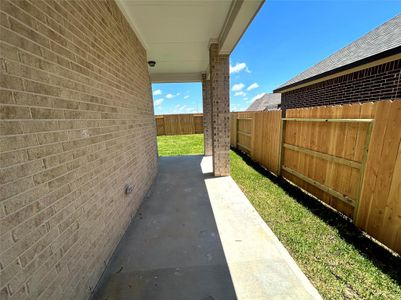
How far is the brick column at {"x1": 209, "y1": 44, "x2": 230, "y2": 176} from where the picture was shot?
14.5ft

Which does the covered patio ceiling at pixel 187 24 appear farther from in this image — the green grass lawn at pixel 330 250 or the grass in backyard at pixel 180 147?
the grass in backyard at pixel 180 147

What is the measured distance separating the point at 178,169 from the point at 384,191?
4.76 meters

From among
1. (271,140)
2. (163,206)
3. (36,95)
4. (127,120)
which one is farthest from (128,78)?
(271,140)

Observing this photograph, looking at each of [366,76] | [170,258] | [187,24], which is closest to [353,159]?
[170,258]

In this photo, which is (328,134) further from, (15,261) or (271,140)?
(15,261)

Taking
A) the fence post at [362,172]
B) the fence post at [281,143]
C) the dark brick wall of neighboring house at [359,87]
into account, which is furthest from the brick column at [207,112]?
the fence post at [362,172]

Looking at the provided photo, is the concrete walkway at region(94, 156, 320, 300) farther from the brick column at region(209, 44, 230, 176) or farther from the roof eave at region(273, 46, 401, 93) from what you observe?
the roof eave at region(273, 46, 401, 93)

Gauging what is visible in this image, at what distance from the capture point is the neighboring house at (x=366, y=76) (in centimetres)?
388

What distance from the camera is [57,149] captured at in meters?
1.34

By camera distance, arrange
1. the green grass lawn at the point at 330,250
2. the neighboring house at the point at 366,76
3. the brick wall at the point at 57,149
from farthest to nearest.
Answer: the neighboring house at the point at 366,76 < the green grass lawn at the point at 330,250 < the brick wall at the point at 57,149

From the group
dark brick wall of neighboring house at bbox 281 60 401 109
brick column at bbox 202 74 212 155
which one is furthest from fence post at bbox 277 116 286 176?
brick column at bbox 202 74 212 155

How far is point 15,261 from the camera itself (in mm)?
947

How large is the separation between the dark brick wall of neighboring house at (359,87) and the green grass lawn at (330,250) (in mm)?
3305

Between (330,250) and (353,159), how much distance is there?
54.3 inches
